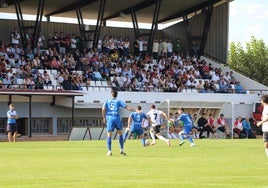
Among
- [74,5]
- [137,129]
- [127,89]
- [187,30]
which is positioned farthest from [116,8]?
[137,129]

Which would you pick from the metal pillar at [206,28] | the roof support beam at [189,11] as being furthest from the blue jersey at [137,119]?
the metal pillar at [206,28]

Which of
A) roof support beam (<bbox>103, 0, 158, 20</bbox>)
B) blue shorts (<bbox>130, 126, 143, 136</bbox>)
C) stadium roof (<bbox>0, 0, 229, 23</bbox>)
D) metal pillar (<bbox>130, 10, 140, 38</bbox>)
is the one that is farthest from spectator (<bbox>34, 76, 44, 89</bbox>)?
roof support beam (<bbox>103, 0, 158, 20</bbox>)

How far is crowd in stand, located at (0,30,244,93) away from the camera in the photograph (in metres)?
49.5

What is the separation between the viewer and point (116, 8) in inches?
2510

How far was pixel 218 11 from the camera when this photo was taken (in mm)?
66625

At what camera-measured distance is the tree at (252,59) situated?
93.7 meters

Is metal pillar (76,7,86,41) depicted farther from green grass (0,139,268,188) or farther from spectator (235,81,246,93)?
green grass (0,139,268,188)

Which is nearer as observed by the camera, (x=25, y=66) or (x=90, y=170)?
(x=90, y=170)

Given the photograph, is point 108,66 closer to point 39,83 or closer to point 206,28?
point 39,83

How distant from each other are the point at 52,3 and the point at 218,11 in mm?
14590

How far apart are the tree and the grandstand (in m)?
26.6

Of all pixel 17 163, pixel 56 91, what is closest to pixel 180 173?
pixel 17 163

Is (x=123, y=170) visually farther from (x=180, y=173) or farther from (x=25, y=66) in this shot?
(x=25, y=66)

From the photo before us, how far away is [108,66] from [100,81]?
88.2 inches
